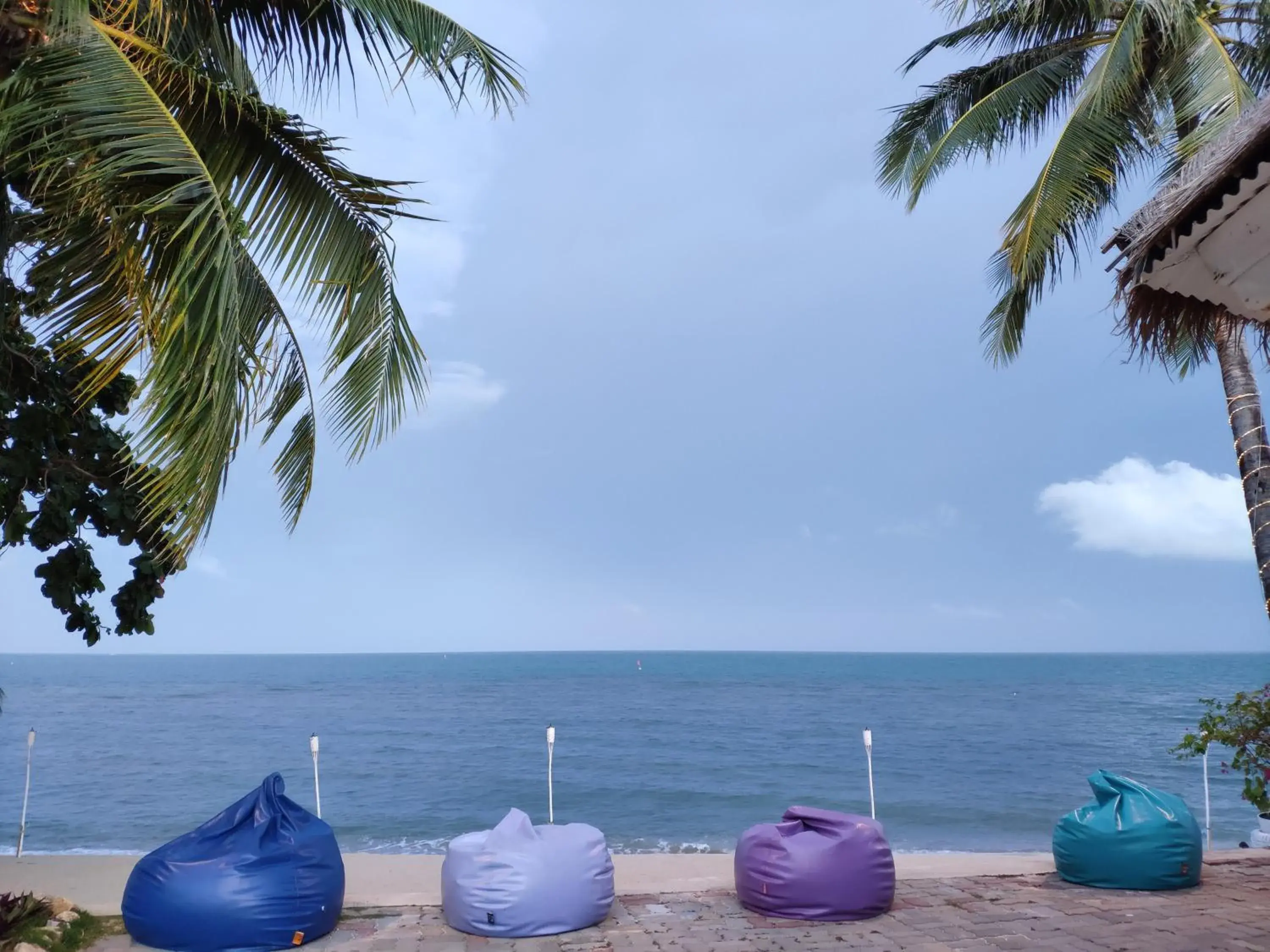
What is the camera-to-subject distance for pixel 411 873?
8.41 m

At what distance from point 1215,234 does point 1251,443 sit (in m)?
5.51

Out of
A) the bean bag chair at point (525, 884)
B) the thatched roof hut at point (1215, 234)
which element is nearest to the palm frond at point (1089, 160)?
the thatched roof hut at point (1215, 234)

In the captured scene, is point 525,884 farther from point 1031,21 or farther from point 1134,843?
point 1031,21

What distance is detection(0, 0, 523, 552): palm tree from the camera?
10.1ft

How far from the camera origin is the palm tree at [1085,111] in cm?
701

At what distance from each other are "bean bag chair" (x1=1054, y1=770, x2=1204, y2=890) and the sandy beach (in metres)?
0.61

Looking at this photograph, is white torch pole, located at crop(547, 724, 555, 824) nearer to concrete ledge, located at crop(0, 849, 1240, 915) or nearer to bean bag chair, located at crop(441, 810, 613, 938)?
concrete ledge, located at crop(0, 849, 1240, 915)

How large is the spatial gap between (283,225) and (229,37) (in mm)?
1419

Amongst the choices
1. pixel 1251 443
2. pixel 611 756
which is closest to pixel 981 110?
pixel 1251 443

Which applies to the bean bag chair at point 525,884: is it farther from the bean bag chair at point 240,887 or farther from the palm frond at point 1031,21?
the palm frond at point 1031,21

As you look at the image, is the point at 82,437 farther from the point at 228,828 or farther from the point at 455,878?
the point at 455,878

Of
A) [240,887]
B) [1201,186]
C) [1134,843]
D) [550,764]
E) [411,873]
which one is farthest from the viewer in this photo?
[550,764]

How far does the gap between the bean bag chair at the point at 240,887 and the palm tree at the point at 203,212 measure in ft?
7.14

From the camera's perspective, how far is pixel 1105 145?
7688 mm
